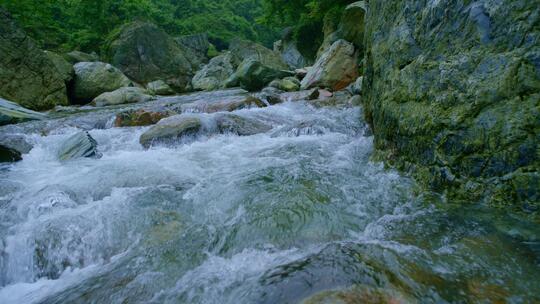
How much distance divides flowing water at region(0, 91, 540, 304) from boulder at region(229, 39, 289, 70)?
1442 centimetres

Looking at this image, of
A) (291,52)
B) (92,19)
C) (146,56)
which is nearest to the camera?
(146,56)

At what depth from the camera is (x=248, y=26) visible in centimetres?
4219

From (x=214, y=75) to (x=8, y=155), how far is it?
1356 centimetres

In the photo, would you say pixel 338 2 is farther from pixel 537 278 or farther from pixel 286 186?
pixel 537 278

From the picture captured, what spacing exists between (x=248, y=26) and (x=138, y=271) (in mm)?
43355

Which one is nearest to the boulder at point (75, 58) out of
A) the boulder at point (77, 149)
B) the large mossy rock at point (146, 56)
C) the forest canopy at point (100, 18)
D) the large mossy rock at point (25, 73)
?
the large mossy rock at point (146, 56)

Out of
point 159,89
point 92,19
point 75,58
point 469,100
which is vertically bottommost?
point 159,89

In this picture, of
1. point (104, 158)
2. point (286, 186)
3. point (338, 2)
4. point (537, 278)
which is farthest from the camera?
point (338, 2)

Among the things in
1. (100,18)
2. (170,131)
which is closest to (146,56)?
(100,18)

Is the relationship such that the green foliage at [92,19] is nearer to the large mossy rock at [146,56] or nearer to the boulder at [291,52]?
the large mossy rock at [146,56]

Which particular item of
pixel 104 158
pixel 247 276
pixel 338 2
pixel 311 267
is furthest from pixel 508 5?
pixel 338 2

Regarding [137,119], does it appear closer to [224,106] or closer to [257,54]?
[224,106]

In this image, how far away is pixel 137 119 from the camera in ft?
24.9

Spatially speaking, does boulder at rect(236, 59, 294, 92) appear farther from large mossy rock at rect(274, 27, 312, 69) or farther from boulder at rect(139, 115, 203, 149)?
large mossy rock at rect(274, 27, 312, 69)
